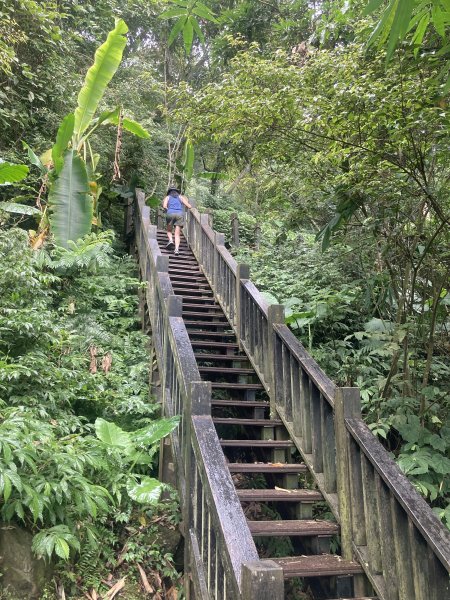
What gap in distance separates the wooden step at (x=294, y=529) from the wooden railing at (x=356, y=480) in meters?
0.10

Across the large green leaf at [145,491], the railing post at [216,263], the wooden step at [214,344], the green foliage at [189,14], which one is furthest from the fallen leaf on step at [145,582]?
the railing post at [216,263]

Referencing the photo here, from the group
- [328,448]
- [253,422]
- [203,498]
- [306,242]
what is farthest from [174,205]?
[203,498]

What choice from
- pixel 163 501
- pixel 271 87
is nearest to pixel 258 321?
pixel 163 501

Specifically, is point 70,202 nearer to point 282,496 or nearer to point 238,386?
point 238,386

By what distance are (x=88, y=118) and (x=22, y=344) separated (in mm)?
5153

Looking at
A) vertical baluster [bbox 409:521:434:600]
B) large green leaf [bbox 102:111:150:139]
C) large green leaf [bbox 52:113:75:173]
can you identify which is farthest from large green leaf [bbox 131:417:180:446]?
large green leaf [bbox 102:111:150:139]

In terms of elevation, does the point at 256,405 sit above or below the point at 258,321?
below

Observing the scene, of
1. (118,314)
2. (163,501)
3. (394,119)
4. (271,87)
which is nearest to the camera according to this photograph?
(163,501)

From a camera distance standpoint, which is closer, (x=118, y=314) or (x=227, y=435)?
(x=227, y=435)

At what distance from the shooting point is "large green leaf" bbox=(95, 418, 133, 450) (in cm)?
376

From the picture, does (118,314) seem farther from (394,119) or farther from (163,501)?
(394,119)

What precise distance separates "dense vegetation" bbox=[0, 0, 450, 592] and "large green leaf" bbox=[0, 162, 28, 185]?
2.54 ft

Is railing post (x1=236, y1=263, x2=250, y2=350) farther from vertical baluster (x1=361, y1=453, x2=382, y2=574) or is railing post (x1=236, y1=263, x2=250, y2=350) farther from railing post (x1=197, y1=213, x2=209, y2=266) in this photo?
vertical baluster (x1=361, y1=453, x2=382, y2=574)

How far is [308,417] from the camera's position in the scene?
12.9ft
